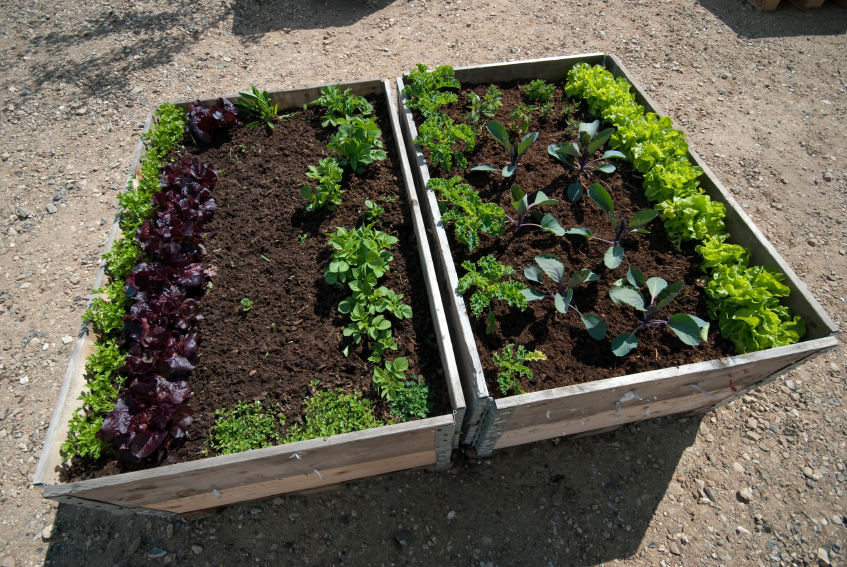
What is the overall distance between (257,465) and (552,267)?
6.62 feet

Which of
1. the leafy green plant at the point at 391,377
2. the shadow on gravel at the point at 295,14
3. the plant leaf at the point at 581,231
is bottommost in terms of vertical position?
the leafy green plant at the point at 391,377

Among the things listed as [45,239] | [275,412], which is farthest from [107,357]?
[45,239]

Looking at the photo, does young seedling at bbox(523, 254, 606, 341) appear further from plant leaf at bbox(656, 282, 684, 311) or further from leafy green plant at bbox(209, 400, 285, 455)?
leafy green plant at bbox(209, 400, 285, 455)

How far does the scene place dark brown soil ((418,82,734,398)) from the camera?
8.92 ft

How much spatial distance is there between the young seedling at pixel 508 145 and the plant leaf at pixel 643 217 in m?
0.91

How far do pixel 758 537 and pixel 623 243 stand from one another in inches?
80.3

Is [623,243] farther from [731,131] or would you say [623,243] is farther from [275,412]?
[731,131]

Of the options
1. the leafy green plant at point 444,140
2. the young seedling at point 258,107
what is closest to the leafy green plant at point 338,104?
the young seedling at point 258,107

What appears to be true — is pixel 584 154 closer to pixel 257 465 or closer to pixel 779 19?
pixel 257 465

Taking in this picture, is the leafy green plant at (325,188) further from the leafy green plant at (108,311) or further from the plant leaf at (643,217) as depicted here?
the plant leaf at (643,217)

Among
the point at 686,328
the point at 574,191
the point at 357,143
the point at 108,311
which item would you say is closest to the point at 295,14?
the point at 357,143

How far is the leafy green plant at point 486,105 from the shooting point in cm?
377

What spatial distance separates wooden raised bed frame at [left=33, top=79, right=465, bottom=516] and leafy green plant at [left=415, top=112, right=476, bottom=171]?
0.96 meters

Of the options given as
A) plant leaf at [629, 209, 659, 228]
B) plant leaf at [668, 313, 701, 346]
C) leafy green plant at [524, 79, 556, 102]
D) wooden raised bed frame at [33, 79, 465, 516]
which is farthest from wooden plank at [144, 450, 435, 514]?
leafy green plant at [524, 79, 556, 102]
